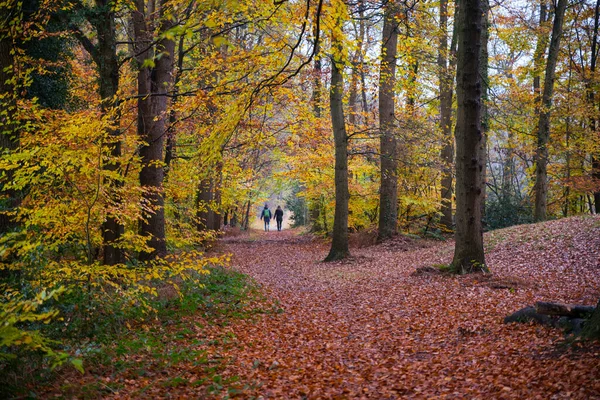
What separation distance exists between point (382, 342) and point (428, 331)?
2.31ft

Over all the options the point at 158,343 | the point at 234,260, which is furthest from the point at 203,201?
the point at 158,343

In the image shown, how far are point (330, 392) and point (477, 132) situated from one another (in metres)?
6.14

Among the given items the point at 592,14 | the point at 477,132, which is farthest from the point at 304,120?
the point at 592,14

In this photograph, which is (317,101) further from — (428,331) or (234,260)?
(428,331)

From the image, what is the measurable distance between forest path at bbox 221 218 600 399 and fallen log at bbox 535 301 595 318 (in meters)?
0.23

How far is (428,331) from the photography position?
646cm

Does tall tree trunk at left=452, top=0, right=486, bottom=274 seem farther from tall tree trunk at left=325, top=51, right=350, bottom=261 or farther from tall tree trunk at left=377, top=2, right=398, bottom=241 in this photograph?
tall tree trunk at left=377, top=2, right=398, bottom=241

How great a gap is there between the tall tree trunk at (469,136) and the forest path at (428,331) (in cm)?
82

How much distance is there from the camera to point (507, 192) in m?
19.7

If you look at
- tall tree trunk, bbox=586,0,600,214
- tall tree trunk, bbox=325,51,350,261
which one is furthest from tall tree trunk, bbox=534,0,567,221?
tall tree trunk, bbox=325,51,350,261

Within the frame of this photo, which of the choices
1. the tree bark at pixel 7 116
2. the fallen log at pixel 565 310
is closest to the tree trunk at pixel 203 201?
the tree bark at pixel 7 116

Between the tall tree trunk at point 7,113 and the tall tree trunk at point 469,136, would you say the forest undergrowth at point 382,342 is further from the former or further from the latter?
the tall tree trunk at point 7,113

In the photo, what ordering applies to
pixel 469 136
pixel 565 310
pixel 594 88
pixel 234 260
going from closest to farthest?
pixel 565 310, pixel 469 136, pixel 234 260, pixel 594 88

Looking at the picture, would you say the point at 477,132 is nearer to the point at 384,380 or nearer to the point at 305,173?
the point at 384,380
